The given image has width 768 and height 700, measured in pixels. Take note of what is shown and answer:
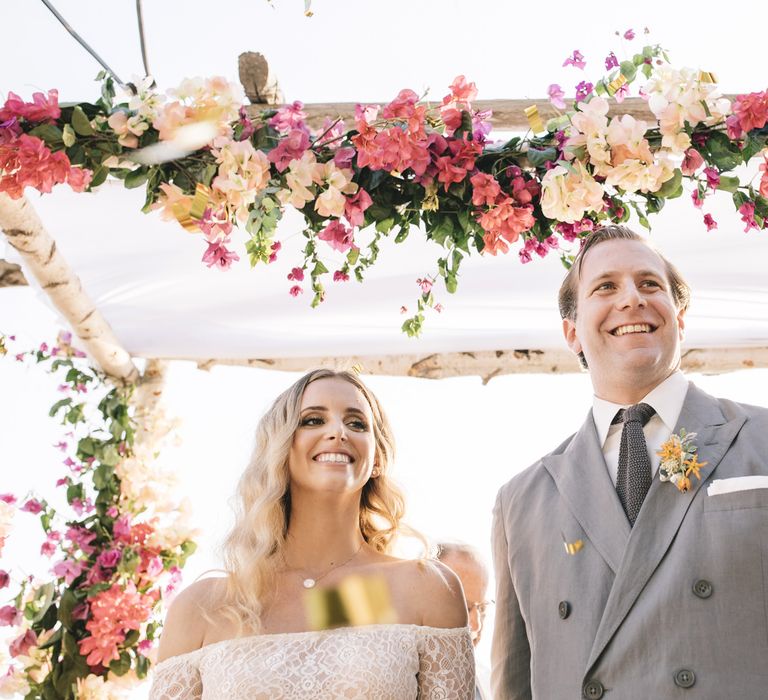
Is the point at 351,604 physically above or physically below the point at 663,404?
below

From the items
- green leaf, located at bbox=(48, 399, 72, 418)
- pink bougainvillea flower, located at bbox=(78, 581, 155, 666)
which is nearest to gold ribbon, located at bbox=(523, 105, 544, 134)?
pink bougainvillea flower, located at bbox=(78, 581, 155, 666)

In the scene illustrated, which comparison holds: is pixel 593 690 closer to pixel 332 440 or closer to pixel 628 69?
pixel 332 440

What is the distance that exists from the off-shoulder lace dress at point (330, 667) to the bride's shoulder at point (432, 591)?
0.04m

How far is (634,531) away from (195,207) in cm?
144

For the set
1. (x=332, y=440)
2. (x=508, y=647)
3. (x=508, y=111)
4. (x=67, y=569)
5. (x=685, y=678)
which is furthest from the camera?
(x=67, y=569)

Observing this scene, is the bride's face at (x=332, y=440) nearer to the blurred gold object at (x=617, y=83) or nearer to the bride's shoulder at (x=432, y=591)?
the bride's shoulder at (x=432, y=591)

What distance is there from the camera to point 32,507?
4324 mm

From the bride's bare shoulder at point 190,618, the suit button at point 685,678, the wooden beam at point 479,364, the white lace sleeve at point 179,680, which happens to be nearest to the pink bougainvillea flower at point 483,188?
the suit button at point 685,678

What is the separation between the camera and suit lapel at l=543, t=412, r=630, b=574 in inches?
82.0

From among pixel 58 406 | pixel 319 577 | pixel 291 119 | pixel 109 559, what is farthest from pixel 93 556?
pixel 291 119

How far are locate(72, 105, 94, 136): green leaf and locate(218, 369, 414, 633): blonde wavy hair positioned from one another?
40.8 inches

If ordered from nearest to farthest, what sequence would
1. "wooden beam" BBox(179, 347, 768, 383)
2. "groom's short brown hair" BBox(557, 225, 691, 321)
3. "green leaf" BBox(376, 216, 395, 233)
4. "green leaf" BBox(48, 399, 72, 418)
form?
"groom's short brown hair" BBox(557, 225, 691, 321) → "green leaf" BBox(376, 216, 395, 233) → "green leaf" BBox(48, 399, 72, 418) → "wooden beam" BBox(179, 347, 768, 383)

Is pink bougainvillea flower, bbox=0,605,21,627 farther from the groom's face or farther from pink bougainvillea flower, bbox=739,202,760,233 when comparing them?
pink bougainvillea flower, bbox=739,202,760,233

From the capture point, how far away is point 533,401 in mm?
5332
